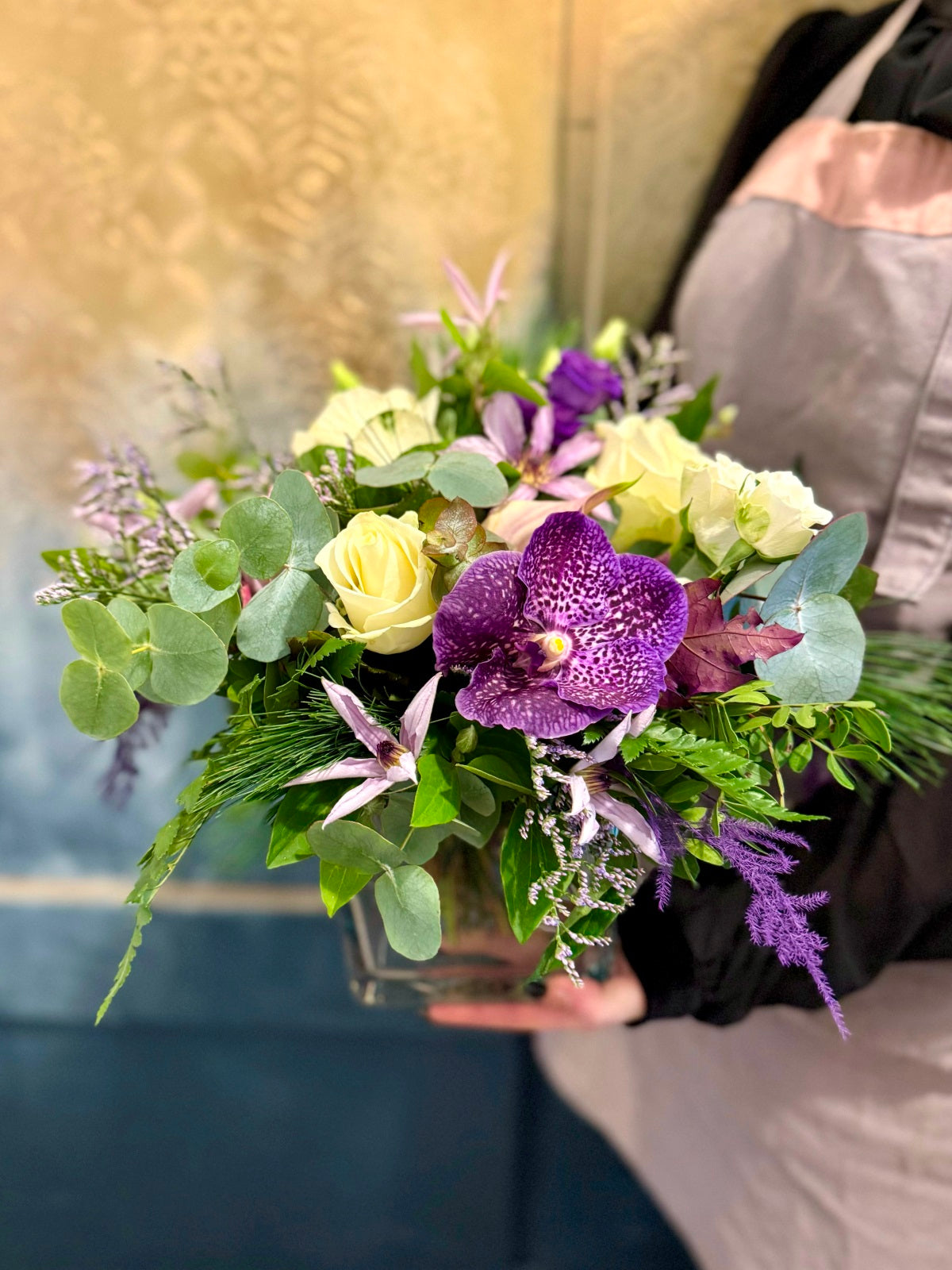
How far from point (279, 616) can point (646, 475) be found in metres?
0.19

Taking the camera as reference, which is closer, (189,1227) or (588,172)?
(588,172)

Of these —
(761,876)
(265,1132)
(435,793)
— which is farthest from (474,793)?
(265,1132)

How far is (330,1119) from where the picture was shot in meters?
1.00

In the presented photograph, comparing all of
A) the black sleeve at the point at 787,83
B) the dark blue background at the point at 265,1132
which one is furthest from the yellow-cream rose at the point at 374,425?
the dark blue background at the point at 265,1132

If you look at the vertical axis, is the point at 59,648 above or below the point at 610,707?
below

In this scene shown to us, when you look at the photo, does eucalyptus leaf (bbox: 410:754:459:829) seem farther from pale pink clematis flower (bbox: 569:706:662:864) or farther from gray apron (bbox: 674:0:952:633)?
gray apron (bbox: 674:0:952:633)

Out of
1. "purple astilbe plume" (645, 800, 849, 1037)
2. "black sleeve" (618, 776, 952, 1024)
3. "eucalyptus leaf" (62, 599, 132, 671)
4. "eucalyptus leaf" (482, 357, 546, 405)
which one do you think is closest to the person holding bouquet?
"black sleeve" (618, 776, 952, 1024)

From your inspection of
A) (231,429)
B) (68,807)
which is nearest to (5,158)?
(231,429)

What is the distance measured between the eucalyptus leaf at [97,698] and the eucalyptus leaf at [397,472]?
0.14m

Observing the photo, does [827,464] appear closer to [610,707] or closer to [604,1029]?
[610,707]

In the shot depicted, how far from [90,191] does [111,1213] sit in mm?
1105

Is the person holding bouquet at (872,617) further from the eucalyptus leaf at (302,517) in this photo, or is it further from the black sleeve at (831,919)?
the eucalyptus leaf at (302,517)

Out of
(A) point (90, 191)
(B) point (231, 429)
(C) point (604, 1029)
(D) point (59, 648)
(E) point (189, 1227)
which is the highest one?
(A) point (90, 191)

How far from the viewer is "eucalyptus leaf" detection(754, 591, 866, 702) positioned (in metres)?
0.36
